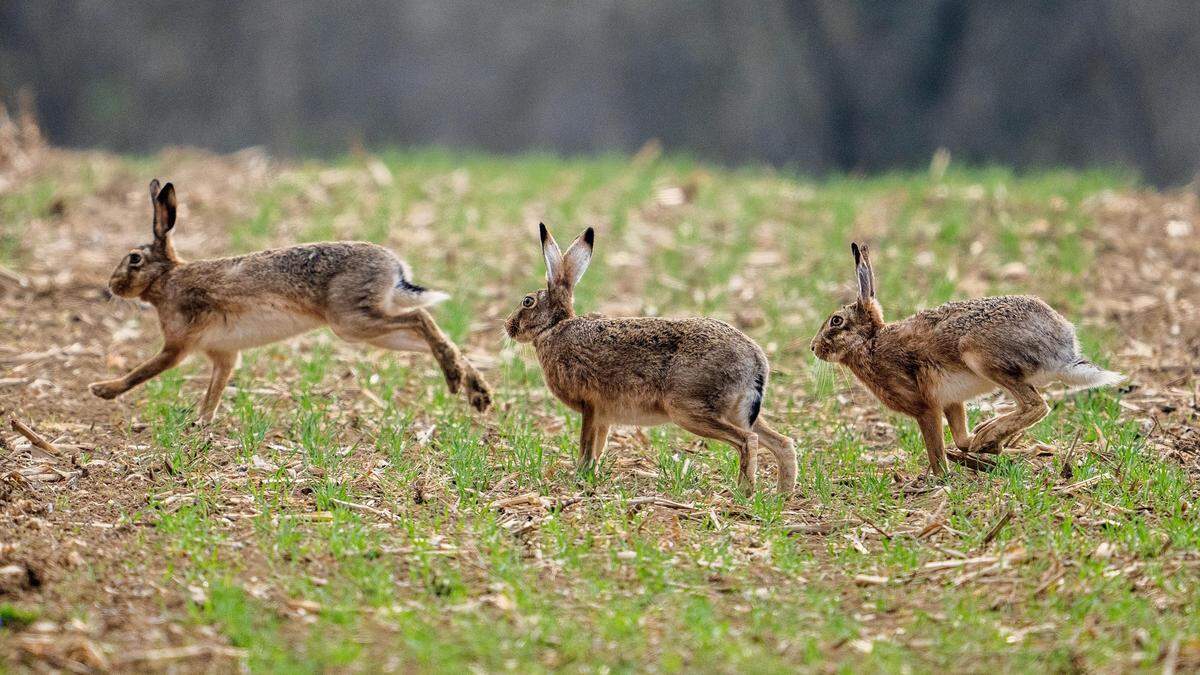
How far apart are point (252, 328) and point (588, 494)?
2.47 meters

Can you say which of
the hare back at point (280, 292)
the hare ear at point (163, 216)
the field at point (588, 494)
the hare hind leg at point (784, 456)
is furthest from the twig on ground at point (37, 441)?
the hare hind leg at point (784, 456)

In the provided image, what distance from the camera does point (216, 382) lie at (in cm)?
746

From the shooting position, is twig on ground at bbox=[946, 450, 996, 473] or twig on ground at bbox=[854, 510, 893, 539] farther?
twig on ground at bbox=[946, 450, 996, 473]

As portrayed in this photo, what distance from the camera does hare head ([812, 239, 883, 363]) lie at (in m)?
6.59

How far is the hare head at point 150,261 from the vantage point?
7.85 meters

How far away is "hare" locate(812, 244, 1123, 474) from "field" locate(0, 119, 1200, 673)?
256mm

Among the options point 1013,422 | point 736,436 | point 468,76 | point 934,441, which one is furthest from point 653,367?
point 468,76

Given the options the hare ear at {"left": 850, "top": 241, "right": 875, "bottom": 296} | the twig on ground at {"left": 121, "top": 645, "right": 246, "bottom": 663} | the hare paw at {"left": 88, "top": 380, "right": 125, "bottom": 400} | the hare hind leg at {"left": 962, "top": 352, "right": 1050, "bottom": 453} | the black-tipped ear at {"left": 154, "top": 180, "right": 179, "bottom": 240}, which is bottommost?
the twig on ground at {"left": 121, "top": 645, "right": 246, "bottom": 663}

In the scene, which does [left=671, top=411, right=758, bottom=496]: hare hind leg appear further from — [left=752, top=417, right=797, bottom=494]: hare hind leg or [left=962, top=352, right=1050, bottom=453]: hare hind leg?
[left=962, top=352, right=1050, bottom=453]: hare hind leg

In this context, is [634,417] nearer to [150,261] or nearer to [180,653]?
[180,653]

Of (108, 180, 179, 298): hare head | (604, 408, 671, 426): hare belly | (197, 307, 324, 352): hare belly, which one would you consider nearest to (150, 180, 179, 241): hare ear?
(108, 180, 179, 298): hare head

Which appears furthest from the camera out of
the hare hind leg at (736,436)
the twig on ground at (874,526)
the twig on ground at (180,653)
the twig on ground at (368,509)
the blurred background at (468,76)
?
the blurred background at (468,76)

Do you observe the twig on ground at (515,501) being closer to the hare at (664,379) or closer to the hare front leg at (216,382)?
the hare at (664,379)

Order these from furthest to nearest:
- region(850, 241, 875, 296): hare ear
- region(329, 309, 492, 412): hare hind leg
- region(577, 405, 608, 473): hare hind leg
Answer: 1. region(329, 309, 492, 412): hare hind leg
2. region(850, 241, 875, 296): hare ear
3. region(577, 405, 608, 473): hare hind leg
